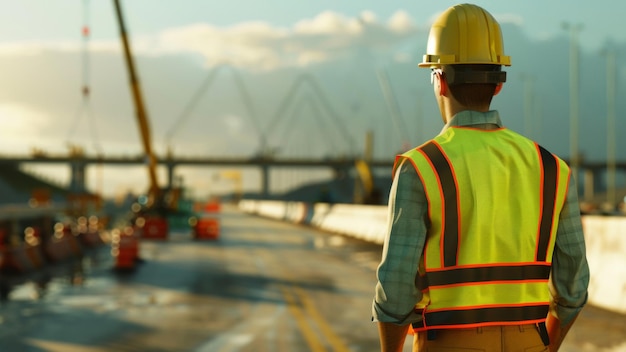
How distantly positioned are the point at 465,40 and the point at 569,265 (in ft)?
2.90

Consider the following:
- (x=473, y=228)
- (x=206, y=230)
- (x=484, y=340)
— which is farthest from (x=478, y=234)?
(x=206, y=230)

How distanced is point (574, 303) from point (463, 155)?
73cm

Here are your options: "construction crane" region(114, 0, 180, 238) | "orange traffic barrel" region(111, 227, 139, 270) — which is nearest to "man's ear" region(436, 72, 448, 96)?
"orange traffic barrel" region(111, 227, 139, 270)

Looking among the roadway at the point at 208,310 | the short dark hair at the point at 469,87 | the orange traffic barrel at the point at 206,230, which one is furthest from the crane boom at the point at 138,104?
the short dark hair at the point at 469,87

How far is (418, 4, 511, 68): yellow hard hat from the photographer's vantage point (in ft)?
11.2

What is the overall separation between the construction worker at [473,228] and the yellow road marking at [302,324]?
905 centimetres

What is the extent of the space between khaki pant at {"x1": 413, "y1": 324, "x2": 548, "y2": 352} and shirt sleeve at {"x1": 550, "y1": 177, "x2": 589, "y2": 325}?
26cm

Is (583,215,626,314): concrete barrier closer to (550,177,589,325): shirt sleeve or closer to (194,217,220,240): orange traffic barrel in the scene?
(550,177,589,325): shirt sleeve

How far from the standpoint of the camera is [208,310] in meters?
16.9

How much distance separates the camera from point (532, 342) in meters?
3.32

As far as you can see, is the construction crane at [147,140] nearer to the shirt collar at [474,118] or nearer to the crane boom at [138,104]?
the crane boom at [138,104]

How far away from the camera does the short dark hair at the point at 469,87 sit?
338 cm

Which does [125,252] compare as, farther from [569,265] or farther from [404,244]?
[404,244]

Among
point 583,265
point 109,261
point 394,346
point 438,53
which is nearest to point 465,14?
point 438,53
